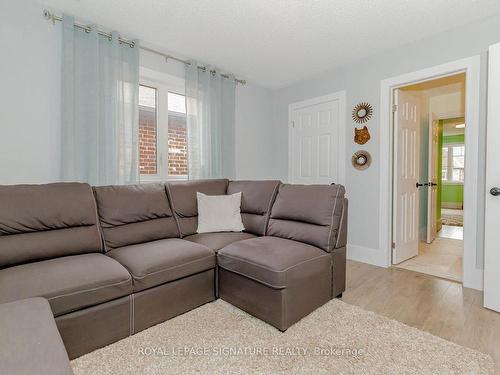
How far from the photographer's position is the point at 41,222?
72.8 inches

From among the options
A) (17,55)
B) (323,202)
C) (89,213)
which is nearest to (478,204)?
(323,202)

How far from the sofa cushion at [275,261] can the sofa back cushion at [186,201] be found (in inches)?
24.1

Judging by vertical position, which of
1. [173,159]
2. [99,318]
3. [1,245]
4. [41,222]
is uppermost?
[173,159]

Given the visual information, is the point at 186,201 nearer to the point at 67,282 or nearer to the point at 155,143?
the point at 155,143

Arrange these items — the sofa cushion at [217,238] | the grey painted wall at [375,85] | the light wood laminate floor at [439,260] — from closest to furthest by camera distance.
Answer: the sofa cushion at [217,238]
the grey painted wall at [375,85]
the light wood laminate floor at [439,260]

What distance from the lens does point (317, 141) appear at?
373cm

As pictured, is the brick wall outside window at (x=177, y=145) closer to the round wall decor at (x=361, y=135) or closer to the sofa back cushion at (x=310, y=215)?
the sofa back cushion at (x=310, y=215)

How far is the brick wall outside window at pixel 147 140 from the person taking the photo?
3002 mm

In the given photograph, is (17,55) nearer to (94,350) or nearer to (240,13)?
(240,13)

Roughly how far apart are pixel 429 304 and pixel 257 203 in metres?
1.66

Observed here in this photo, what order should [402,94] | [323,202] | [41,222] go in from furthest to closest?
[402,94] → [323,202] → [41,222]

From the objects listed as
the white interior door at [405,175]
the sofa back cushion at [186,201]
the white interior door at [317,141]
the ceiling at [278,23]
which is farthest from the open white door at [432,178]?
the sofa back cushion at [186,201]

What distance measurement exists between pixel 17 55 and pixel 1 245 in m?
1.53

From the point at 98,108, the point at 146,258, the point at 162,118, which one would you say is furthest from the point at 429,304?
the point at 98,108
